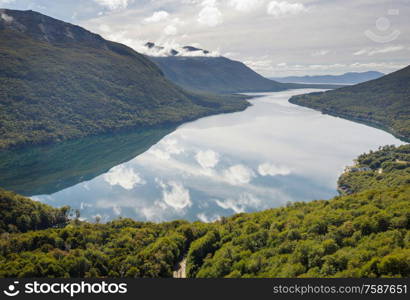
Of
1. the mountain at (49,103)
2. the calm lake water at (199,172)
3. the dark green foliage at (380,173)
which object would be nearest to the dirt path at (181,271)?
the calm lake water at (199,172)

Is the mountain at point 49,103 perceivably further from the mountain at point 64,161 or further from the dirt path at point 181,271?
the dirt path at point 181,271

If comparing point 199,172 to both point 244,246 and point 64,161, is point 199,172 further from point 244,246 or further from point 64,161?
point 244,246

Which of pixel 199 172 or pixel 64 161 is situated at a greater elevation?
pixel 64 161

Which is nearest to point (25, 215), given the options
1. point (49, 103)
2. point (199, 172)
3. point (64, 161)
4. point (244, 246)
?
point (244, 246)

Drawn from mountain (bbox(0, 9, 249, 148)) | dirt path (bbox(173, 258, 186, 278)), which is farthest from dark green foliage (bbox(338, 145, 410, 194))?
mountain (bbox(0, 9, 249, 148))

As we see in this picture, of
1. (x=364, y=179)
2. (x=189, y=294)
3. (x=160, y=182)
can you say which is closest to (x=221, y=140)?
(x=160, y=182)

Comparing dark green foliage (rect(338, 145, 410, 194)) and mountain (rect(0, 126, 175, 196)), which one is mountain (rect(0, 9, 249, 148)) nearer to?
mountain (rect(0, 126, 175, 196))
